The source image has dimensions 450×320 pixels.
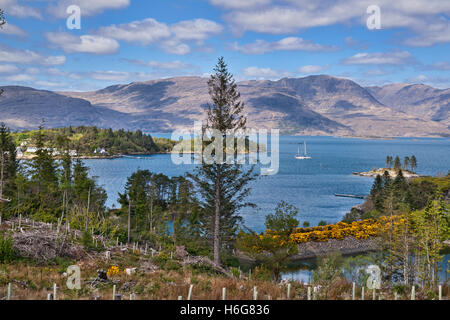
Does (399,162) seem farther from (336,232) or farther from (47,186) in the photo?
(47,186)

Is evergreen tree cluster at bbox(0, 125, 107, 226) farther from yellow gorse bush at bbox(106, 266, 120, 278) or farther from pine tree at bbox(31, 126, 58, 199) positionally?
yellow gorse bush at bbox(106, 266, 120, 278)

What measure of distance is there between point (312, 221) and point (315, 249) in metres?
15.1

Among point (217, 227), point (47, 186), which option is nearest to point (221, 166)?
point (217, 227)

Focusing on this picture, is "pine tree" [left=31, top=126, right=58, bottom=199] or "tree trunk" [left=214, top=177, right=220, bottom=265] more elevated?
"pine tree" [left=31, top=126, right=58, bottom=199]

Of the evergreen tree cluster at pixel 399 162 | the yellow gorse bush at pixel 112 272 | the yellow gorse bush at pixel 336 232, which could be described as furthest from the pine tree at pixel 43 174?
the evergreen tree cluster at pixel 399 162

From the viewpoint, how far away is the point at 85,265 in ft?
56.1

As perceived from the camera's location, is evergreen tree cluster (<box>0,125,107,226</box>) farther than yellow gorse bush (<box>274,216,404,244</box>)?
No

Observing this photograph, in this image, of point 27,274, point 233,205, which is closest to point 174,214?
point 233,205

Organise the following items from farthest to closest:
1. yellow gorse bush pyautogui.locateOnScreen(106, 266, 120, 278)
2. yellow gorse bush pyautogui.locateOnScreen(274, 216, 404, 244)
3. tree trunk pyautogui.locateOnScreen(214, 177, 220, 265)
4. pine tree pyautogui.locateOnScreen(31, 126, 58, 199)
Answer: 1. yellow gorse bush pyautogui.locateOnScreen(274, 216, 404, 244)
2. pine tree pyautogui.locateOnScreen(31, 126, 58, 199)
3. tree trunk pyautogui.locateOnScreen(214, 177, 220, 265)
4. yellow gorse bush pyautogui.locateOnScreen(106, 266, 120, 278)

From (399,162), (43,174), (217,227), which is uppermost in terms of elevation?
(399,162)

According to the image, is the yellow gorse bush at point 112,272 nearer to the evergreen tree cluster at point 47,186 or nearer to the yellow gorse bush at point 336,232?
the evergreen tree cluster at point 47,186

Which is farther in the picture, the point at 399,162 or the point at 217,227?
the point at 399,162

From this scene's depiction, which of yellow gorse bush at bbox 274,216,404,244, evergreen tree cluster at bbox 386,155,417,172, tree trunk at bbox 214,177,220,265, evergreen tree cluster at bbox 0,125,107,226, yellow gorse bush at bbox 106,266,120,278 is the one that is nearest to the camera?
yellow gorse bush at bbox 106,266,120,278

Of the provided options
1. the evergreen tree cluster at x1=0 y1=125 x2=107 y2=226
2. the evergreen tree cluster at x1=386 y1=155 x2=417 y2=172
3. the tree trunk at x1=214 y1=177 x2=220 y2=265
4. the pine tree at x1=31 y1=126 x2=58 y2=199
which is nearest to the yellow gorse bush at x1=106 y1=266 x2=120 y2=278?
the tree trunk at x1=214 y1=177 x2=220 y2=265
